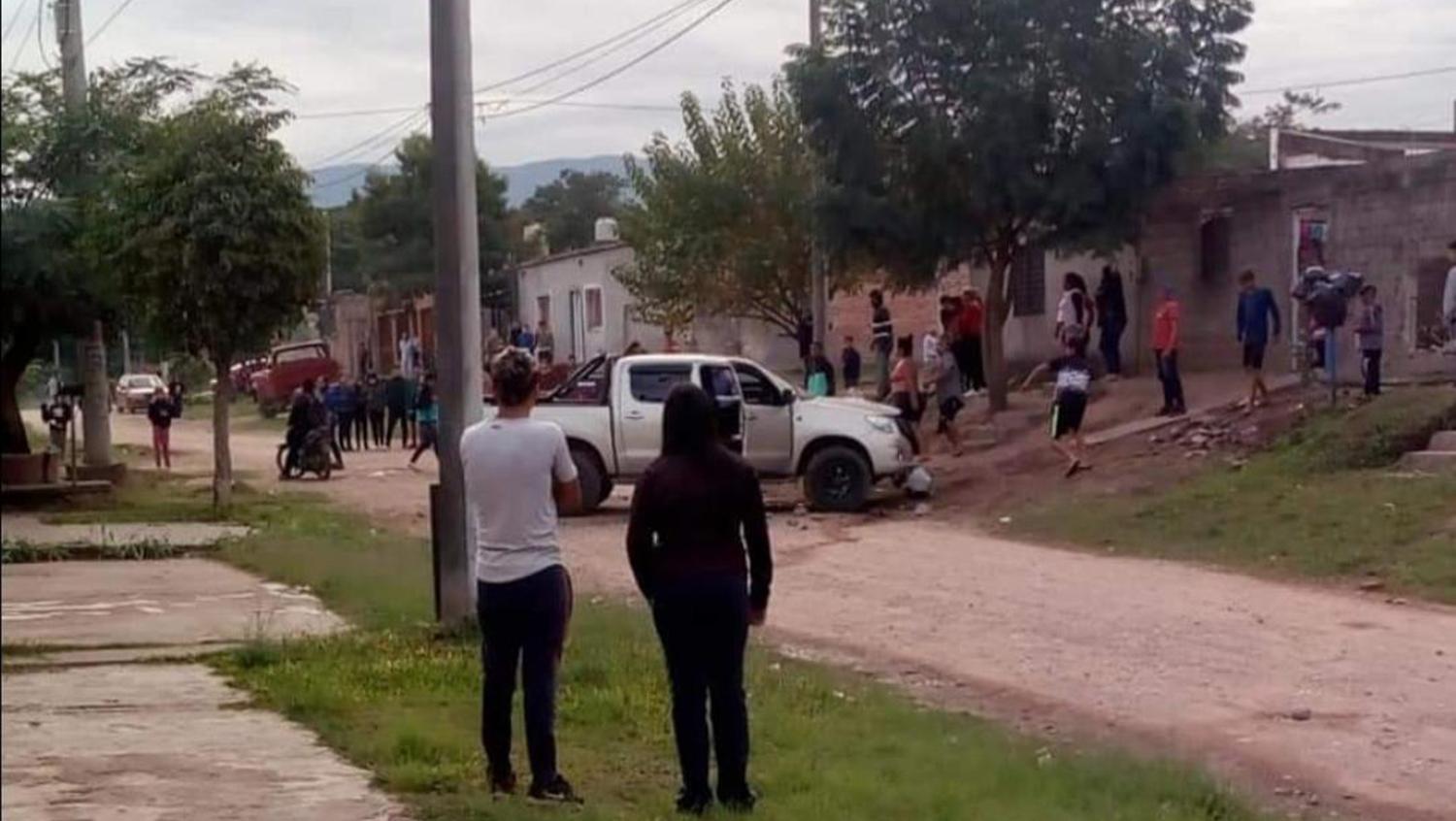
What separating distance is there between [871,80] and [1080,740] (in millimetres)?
19354

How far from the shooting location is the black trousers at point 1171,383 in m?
26.9

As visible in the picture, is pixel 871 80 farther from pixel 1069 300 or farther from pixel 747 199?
pixel 747 199

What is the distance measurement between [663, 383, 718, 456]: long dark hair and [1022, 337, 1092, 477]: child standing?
17.2 meters

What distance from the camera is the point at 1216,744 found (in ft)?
33.7

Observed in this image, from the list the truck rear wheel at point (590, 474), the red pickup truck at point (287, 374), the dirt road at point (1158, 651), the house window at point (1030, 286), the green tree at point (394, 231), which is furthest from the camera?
the green tree at point (394, 231)

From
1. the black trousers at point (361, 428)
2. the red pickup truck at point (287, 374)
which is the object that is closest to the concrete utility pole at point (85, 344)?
the black trousers at point (361, 428)

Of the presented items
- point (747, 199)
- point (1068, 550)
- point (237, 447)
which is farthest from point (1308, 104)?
point (1068, 550)

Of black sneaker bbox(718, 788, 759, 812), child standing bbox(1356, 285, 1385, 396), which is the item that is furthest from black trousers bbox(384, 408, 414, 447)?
black sneaker bbox(718, 788, 759, 812)

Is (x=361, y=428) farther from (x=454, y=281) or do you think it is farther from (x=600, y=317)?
(x=454, y=281)

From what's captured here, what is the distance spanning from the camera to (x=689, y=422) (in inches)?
297

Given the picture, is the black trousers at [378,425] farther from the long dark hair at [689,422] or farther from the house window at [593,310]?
the long dark hair at [689,422]

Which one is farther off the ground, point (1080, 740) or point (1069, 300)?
point (1069, 300)

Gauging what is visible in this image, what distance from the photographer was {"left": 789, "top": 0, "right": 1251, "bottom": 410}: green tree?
90.8ft

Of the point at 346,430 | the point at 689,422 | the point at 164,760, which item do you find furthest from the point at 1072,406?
the point at 346,430
